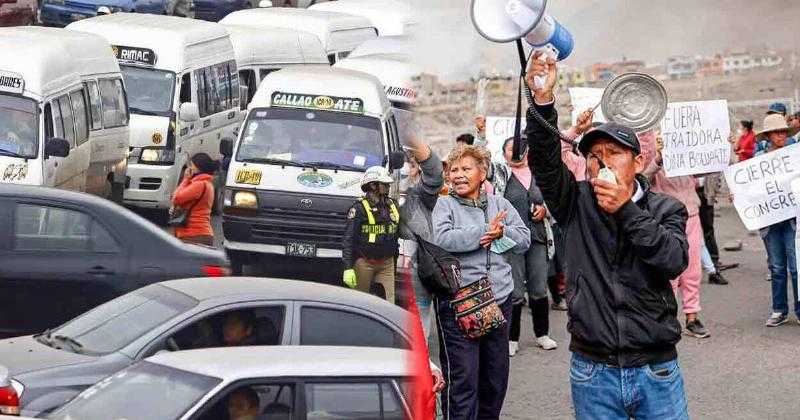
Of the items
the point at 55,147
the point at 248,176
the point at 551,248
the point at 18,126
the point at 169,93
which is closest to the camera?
the point at 551,248

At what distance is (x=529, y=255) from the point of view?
8719 millimetres

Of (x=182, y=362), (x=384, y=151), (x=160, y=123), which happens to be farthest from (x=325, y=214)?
(x=182, y=362)

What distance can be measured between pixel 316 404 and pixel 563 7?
7.89 feet

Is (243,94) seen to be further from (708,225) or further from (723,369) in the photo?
(723,369)

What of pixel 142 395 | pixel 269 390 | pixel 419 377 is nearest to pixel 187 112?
pixel 142 395

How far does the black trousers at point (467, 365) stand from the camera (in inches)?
235

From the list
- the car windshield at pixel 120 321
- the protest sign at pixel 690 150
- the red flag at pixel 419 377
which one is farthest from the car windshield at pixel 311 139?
the red flag at pixel 419 377

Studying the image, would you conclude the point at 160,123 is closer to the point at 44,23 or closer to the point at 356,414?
the point at 44,23

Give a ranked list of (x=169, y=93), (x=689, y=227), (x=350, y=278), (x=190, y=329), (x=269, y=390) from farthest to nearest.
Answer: (x=169, y=93), (x=689, y=227), (x=350, y=278), (x=190, y=329), (x=269, y=390)

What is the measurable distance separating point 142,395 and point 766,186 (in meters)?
5.48

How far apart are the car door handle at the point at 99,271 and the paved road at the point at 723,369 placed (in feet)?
6.71

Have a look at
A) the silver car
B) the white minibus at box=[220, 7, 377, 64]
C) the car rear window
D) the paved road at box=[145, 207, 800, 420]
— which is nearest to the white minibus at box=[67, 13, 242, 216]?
the white minibus at box=[220, 7, 377, 64]

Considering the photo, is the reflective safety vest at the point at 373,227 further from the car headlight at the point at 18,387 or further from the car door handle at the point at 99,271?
the car headlight at the point at 18,387

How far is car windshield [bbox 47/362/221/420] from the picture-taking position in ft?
15.8
